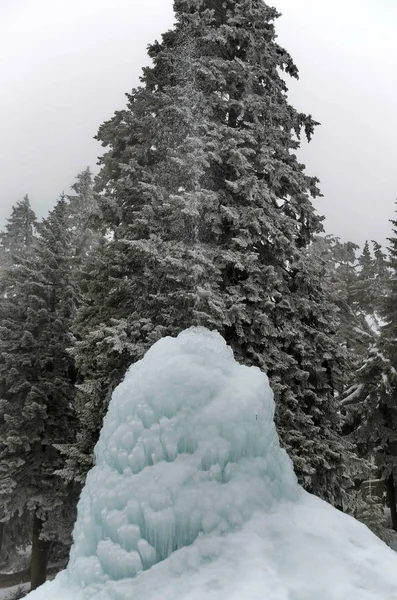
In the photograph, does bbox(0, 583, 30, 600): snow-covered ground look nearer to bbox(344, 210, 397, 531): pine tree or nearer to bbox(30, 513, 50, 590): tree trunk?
bbox(30, 513, 50, 590): tree trunk

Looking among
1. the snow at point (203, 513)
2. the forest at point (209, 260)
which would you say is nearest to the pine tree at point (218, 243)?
the forest at point (209, 260)

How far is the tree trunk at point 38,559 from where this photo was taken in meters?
13.7

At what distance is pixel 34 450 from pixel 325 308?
1017cm

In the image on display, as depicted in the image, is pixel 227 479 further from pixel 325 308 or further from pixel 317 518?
pixel 325 308

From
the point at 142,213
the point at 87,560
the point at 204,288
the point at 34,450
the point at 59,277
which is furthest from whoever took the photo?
the point at 59,277

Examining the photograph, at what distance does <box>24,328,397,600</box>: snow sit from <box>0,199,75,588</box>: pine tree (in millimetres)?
8515

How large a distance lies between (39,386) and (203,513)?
11.2m

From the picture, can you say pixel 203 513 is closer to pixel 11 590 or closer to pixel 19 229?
pixel 11 590

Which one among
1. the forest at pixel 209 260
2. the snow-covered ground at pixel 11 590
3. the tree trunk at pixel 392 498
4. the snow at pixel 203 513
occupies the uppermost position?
the forest at pixel 209 260

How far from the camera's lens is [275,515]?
4711mm

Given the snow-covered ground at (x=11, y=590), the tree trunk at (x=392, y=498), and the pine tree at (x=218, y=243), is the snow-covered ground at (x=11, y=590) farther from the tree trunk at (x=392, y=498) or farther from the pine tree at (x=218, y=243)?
the tree trunk at (x=392, y=498)

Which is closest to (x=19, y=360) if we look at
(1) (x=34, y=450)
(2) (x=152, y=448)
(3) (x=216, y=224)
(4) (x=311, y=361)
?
(1) (x=34, y=450)

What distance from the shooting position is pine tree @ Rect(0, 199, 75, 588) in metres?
13.2

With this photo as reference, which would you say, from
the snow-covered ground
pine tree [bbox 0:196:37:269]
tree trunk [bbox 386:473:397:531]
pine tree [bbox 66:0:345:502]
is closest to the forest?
pine tree [bbox 66:0:345:502]
